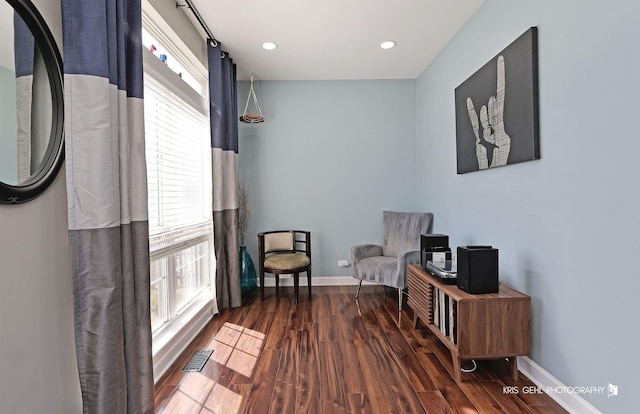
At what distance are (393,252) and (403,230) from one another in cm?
29

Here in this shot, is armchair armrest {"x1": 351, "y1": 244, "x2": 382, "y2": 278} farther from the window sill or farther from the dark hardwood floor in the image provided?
the window sill

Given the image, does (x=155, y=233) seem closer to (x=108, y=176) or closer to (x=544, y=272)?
(x=108, y=176)

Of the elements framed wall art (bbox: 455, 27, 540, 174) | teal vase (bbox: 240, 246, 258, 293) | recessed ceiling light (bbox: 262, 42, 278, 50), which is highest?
recessed ceiling light (bbox: 262, 42, 278, 50)

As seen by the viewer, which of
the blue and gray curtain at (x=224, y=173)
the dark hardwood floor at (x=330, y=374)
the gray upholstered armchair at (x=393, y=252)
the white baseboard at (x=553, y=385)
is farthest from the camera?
the gray upholstered armchair at (x=393, y=252)

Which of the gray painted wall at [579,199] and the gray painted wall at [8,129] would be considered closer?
the gray painted wall at [8,129]

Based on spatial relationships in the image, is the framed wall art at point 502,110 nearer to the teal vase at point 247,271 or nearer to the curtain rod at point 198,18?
the curtain rod at point 198,18

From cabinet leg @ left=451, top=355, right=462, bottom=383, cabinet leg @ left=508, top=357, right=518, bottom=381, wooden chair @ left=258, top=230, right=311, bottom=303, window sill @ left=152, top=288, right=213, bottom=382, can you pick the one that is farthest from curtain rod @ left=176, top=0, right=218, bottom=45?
cabinet leg @ left=508, top=357, right=518, bottom=381

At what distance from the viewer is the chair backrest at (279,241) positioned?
3885 mm

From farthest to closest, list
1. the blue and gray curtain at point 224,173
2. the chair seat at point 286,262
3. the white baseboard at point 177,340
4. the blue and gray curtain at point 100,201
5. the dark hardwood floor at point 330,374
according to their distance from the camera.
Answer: the chair seat at point 286,262, the blue and gray curtain at point 224,173, the white baseboard at point 177,340, the dark hardwood floor at point 330,374, the blue and gray curtain at point 100,201

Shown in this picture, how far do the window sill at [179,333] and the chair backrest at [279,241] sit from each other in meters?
0.90

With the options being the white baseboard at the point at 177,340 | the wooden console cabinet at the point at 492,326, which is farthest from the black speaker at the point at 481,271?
the white baseboard at the point at 177,340

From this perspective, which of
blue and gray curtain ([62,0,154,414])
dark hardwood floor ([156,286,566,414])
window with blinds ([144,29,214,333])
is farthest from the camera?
window with blinds ([144,29,214,333])

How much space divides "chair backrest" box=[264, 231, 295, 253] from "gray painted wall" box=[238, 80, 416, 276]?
25 cm

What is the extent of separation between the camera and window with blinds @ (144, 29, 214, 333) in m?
2.25
